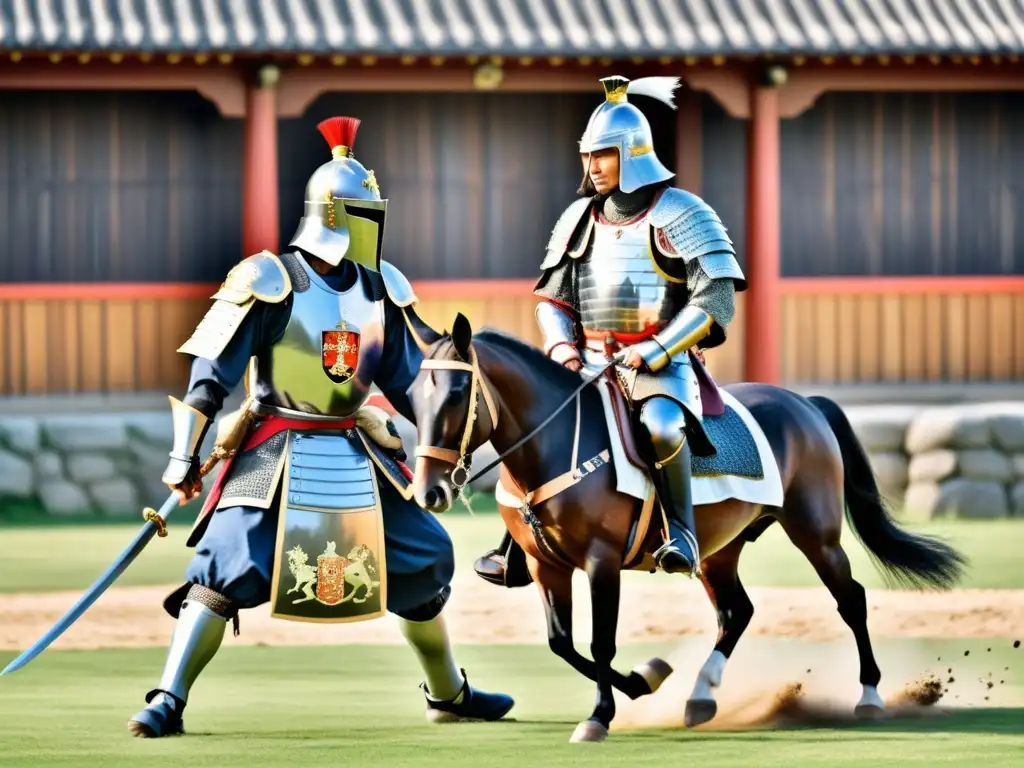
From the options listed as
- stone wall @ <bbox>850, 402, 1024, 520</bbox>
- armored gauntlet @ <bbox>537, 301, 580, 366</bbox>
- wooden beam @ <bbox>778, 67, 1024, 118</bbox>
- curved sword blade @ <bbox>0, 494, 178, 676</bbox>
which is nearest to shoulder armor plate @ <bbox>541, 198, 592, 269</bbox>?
armored gauntlet @ <bbox>537, 301, 580, 366</bbox>

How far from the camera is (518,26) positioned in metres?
16.0

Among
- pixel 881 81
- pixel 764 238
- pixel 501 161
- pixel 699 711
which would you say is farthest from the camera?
pixel 501 161

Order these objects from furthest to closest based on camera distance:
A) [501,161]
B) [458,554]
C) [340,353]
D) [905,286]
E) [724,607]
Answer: [501,161] → [905,286] → [458,554] → [724,607] → [340,353]

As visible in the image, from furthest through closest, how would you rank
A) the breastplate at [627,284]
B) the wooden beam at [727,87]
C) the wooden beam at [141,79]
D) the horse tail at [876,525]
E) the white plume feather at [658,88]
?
the wooden beam at [727,87] → the wooden beam at [141,79] → the horse tail at [876,525] → the white plume feather at [658,88] → the breastplate at [627,284]

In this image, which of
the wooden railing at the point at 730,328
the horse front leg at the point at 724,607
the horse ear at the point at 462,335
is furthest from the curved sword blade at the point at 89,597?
the wooden railing at the point at 730,328

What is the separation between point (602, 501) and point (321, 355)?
3.45 feet

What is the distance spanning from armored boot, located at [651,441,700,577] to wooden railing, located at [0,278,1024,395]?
846 cm

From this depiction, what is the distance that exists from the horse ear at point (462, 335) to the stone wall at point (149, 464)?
26.6 ft

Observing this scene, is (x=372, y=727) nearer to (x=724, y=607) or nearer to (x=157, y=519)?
(x=157, y=519)

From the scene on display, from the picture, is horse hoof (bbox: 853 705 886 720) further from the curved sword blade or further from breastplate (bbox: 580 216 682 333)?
the curved sword blade

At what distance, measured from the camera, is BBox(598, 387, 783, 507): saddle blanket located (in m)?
8.20

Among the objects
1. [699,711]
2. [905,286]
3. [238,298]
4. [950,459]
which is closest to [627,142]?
[238,298]

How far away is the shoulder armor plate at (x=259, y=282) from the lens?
7410 mm

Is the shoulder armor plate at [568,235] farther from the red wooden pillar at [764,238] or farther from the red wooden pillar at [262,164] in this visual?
the red wooden pillar at [764,238]
